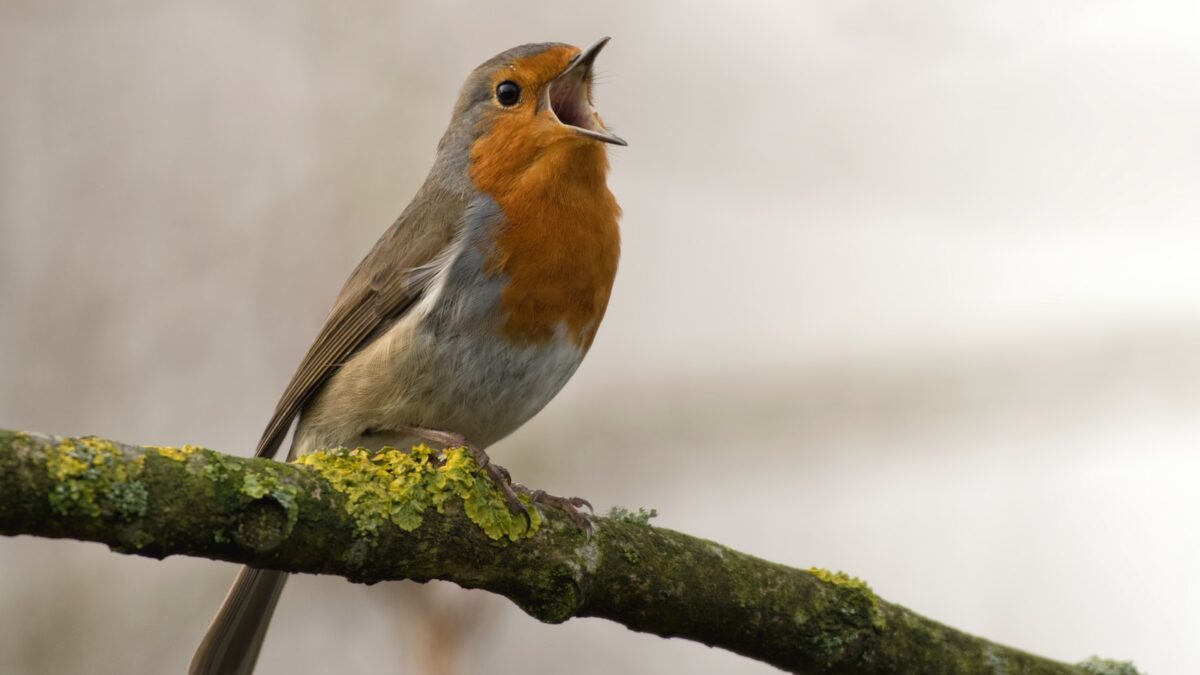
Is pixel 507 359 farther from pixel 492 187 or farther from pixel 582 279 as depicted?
pixel 492 187

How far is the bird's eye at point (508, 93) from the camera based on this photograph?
12.6 feet

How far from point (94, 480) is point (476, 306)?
1.56 meters

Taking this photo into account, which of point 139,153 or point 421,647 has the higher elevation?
point 139,153

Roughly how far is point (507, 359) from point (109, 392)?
6.71ft

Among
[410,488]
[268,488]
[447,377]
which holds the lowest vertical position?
[268,488]

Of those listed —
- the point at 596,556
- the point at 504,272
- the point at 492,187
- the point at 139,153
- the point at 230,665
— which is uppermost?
the point at 139,153

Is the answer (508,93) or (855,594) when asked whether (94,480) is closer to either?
(855,594)

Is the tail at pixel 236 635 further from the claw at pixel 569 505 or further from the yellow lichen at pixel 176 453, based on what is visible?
the yellow lichen at pixel 176 453

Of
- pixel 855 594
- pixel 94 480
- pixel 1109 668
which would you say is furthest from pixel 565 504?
pixel 1109 668

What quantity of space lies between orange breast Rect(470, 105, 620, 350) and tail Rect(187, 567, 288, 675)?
1.04 meters

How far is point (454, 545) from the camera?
93.9 inches

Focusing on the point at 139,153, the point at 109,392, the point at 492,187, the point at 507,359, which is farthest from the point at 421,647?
the point at 139,153

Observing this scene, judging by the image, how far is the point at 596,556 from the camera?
2.61 meters

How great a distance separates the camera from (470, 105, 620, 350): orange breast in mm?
3369
